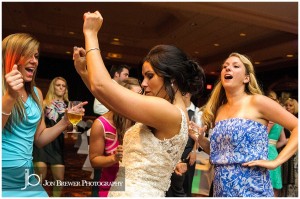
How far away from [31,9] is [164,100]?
7.57 meters

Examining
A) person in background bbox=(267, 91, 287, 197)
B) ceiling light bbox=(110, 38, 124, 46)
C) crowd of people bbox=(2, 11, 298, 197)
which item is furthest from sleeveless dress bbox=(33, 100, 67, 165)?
A: ceiling light bbox=(110, 38, 124, 46)

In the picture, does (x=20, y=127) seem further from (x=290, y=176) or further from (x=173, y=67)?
(x=290, y=176)

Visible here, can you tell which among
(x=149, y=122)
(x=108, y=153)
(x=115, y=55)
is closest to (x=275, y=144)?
(x=108, y=153)

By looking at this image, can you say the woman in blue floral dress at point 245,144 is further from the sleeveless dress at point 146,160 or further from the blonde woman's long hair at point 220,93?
the sleeveless dress at point 146,160

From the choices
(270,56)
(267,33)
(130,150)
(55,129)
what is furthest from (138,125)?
(270,56)

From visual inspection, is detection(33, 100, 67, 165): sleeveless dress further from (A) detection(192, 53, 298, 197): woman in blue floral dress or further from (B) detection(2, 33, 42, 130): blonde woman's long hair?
(B) detection(2, 33, 42, 130): blonde woman's long hair

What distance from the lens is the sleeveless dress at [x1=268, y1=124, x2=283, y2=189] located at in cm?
404

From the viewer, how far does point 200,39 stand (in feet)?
31.8

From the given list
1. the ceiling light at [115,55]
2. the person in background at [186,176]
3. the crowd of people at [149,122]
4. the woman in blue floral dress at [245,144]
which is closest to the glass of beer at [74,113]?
the crowd of people at [149,122]

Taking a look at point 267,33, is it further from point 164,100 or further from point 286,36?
point 164,100

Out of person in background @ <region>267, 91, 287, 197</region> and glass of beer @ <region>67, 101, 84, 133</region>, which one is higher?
glass of beer @ <region>67, 101, 84, 133</region>

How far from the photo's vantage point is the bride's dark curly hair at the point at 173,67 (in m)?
1.46

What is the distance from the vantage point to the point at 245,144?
2021mm

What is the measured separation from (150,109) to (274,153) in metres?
3.15
